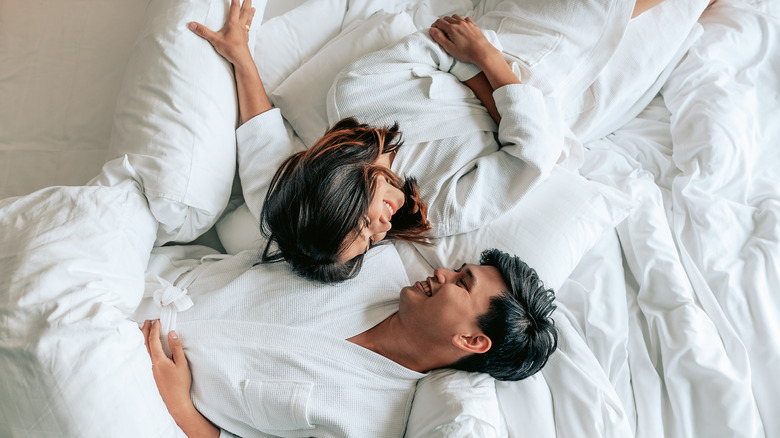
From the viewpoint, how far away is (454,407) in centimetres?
99

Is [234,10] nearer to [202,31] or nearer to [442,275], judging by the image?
[202,31]

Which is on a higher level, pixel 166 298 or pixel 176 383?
pixel 166 298

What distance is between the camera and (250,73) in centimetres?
125

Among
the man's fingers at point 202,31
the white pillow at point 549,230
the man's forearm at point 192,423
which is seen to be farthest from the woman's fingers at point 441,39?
the man's forearm at point 192,423

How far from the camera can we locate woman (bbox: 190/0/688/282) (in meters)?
1.10

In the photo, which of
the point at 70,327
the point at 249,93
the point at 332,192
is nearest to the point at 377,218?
the point at 332,192

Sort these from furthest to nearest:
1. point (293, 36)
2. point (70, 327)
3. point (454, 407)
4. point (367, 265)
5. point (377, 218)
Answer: point (293, 36)
point (367, 265)
point (377, 218)
point (454, 407)
point (70, 327)

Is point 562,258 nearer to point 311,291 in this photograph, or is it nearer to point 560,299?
point 560,299

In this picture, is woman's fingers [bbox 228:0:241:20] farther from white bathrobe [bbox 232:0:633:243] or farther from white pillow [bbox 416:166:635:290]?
white pillow [bbox 416:166:635:290]

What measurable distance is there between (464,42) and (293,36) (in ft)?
1.46

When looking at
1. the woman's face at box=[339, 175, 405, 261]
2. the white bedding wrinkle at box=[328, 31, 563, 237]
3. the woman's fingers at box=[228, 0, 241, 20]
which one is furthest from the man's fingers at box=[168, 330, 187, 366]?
the woman's fingers at box=[228, 0, 241, 20]

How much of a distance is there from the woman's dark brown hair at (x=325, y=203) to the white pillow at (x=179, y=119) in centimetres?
15

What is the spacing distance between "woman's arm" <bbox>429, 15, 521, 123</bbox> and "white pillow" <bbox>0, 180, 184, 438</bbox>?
846 mm

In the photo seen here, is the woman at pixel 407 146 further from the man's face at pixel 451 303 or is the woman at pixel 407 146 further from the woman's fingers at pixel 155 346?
the woman's fingers at pixel 155 346
